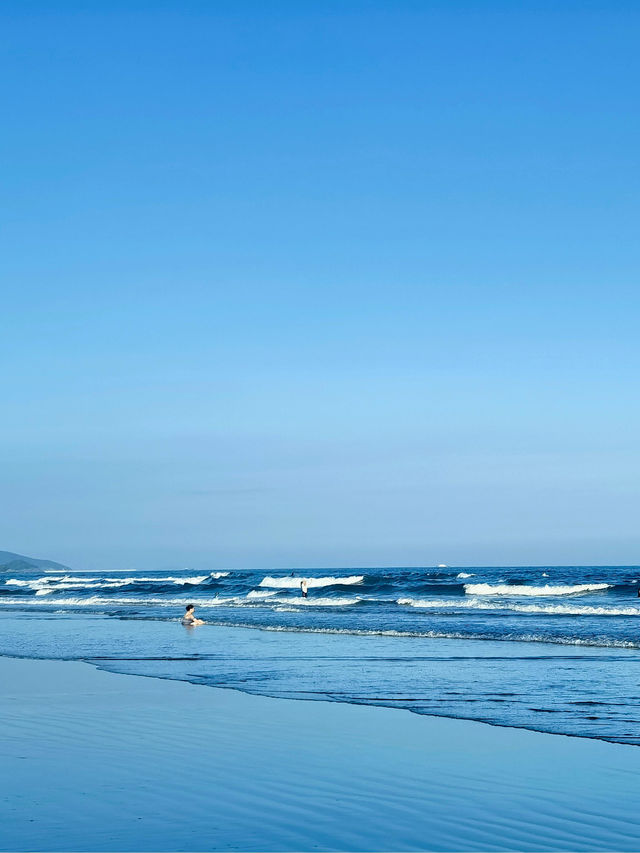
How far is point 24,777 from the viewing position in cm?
838

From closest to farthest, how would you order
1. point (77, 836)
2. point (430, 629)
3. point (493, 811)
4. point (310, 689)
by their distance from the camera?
point (77, 836) < point (493, 811) < point (310, 689) < point (430, 629)

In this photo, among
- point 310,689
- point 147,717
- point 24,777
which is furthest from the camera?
point 310,689

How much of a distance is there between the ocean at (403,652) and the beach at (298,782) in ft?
5.05

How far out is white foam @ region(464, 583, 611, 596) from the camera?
51.9m

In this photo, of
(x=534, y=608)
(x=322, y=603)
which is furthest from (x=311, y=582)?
(x=534, y=608)

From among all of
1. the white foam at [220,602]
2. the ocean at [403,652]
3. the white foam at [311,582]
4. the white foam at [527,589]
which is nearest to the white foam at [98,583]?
the white foam at [311,582]

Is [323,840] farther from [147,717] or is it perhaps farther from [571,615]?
[571,615]

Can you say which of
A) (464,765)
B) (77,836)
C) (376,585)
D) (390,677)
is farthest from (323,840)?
(376,585)

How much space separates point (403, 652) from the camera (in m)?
20.3

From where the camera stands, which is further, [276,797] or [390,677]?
[390,677]

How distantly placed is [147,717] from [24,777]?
3684 millimetres

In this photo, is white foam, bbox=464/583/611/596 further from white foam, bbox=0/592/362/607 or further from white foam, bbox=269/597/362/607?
white foam, bbox=269/597/362/607

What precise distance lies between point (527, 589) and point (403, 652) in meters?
35.9

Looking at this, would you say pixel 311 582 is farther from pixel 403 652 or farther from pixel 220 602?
pixel 403 652
